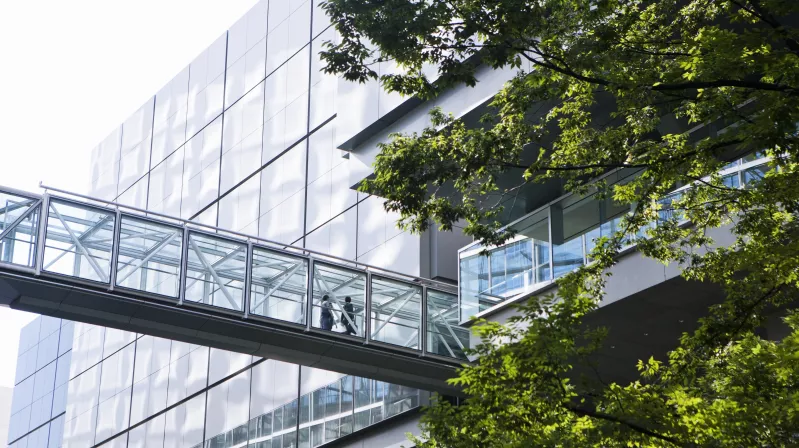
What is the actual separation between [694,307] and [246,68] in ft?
88.6

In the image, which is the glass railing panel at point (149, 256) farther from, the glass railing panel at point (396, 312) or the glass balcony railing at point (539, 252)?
the glass balcony railing at point (539, 252)

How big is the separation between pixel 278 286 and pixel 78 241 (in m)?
4.93

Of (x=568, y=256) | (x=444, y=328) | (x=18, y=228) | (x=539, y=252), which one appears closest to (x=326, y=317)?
(x=444, y=328)

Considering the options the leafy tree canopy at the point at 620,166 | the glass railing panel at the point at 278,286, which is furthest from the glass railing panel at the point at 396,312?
the leafy tree canopy at the point at 620,166

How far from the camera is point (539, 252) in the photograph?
23.3m

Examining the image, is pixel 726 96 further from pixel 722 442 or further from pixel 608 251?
pixel 722 442

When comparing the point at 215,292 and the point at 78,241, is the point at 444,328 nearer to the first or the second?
the point at 215,292

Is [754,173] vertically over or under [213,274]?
under

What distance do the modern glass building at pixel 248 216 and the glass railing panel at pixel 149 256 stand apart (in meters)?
0.14

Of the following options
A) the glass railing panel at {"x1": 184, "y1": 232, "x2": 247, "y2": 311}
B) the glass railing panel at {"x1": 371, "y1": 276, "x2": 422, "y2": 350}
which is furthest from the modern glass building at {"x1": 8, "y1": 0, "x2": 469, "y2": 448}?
the glass railing panel at {"x1": 184, "y1": 232, "x2": 247, "y2": 311}

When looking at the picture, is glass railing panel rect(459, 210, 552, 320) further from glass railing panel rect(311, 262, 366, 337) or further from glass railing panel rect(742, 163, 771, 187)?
glass railing panel rect(742, 163, 771, 187)

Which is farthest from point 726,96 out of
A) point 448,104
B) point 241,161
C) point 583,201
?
point 241,161

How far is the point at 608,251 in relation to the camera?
16.5 metres

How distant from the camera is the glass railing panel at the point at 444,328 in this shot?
90.2ft
